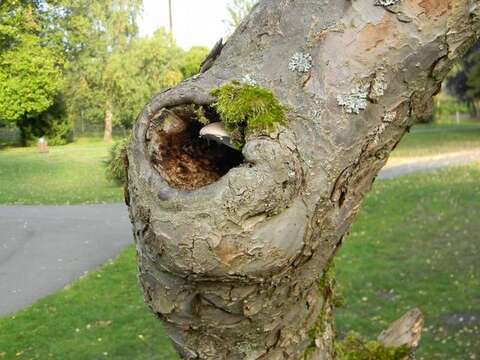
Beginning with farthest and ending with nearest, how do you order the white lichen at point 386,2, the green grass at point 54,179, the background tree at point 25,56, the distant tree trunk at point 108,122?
the distant tree trunk at point 108,122 < the background tree at point 25,56 < the green grass at point 54,179 < the white lichen at point 386,2

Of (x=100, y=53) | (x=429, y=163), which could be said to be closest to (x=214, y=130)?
(x=429, y=163)

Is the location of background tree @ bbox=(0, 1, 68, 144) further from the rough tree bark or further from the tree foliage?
the rough tree bark

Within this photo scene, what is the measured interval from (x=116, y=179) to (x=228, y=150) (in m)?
18.8

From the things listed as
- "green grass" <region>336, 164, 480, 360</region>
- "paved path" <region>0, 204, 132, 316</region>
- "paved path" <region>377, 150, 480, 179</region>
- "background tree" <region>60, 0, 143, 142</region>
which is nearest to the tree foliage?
"background tree" <region>60, 0, 143, 142</region>

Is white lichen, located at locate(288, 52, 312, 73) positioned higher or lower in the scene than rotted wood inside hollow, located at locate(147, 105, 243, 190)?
higher

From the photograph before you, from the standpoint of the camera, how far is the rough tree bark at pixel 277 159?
5.06 ft

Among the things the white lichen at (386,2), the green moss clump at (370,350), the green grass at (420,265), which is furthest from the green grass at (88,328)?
the white lichen at (386,2)

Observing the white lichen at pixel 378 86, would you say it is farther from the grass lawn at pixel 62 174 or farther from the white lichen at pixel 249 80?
the grass lawn at pixel 62 174

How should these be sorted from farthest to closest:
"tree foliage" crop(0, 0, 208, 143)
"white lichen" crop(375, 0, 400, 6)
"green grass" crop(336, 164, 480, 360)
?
"tree foliage" crop(0, 0, 208, 143) < "green grass" crop(336, 164, 480, 360) < "white lichen" crop(375, 0, 400, 6)

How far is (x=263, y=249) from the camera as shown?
5.10 feet

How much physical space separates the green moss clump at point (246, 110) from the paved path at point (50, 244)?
7716 millimetres

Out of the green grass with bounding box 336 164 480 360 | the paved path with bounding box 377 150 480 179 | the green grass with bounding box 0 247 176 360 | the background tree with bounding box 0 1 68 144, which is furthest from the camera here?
the background tree with bounding box 0 1 68 144

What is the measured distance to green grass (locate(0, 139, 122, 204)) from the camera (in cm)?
1875

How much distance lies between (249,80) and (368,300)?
6599 mm
